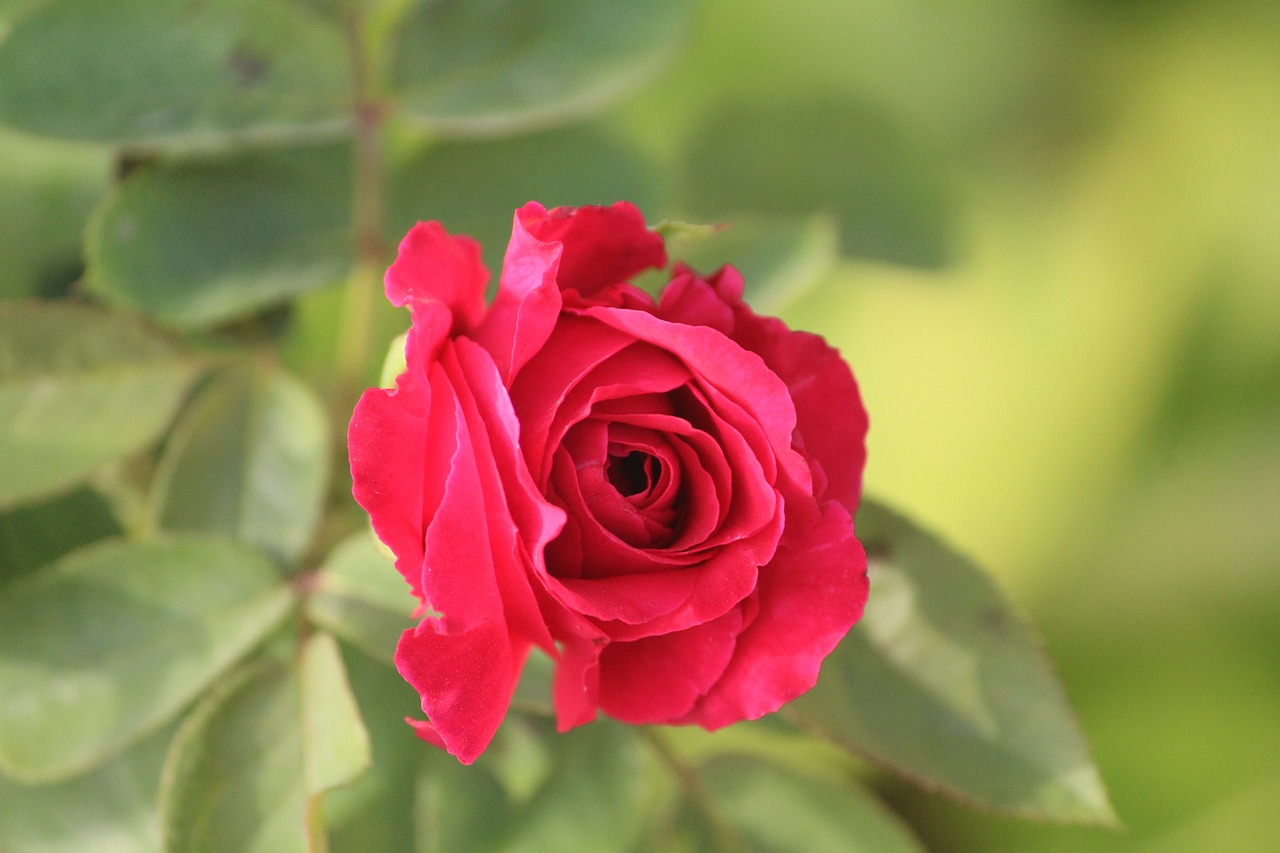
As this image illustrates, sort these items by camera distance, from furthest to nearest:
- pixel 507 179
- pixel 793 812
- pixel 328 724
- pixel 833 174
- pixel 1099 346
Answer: pixel 1099 346, pixel 833 174, pixel 507 179, pixel 793 812, pixel 328 724

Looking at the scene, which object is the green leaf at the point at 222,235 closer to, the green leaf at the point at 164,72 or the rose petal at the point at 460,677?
the green leaf at the point at 164,72

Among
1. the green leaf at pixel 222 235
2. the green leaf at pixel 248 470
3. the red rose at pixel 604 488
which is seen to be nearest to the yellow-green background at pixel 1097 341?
the green leaf at pixel 222 235

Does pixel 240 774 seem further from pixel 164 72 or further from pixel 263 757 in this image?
pixel 164 72

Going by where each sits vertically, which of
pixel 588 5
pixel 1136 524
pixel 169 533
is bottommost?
pixel 1136 524

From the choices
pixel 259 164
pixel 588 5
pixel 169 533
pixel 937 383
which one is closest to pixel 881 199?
pixel 937 383

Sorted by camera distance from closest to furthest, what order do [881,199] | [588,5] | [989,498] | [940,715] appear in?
[940,715]
[588,5]
[881,199]
[989,498]

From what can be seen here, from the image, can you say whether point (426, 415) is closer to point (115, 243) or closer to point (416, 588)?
point (416, 588)

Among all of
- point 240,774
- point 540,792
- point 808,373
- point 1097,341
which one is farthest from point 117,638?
point 1097,341
